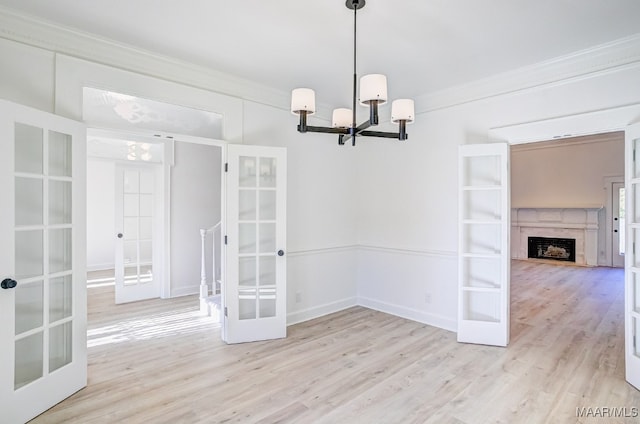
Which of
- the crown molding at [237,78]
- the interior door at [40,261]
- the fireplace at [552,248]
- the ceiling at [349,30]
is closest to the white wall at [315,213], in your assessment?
the crown molding at [237,78]

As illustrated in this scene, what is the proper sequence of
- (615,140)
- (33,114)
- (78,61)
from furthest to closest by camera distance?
(615,140) < (78,61) < (33,114)

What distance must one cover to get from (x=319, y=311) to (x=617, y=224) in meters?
7.94

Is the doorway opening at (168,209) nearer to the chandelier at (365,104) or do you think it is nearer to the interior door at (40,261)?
the interior door at (40,261)

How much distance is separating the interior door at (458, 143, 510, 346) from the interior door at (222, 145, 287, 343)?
194 centimetres

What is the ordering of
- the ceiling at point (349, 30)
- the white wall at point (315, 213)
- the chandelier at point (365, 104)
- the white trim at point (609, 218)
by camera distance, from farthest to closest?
the white trim at point (609, 218) → the white wall at point (315, 213) → the ceiling at point (349, 30) → the chandelier at point (365, 104)

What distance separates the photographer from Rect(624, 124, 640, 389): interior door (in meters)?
2.66

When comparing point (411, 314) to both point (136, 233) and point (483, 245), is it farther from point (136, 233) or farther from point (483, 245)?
point (136, 233)

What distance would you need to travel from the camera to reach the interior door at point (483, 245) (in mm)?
3436

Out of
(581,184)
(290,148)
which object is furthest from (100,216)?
(581,184)

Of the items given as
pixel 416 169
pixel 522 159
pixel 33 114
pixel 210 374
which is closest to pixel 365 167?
pixel 416 169

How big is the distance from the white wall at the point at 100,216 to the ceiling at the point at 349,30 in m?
5.76

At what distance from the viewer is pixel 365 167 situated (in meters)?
4.79

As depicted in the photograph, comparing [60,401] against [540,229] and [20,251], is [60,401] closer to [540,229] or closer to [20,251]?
[20,251]

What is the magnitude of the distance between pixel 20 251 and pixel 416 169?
3.84m
